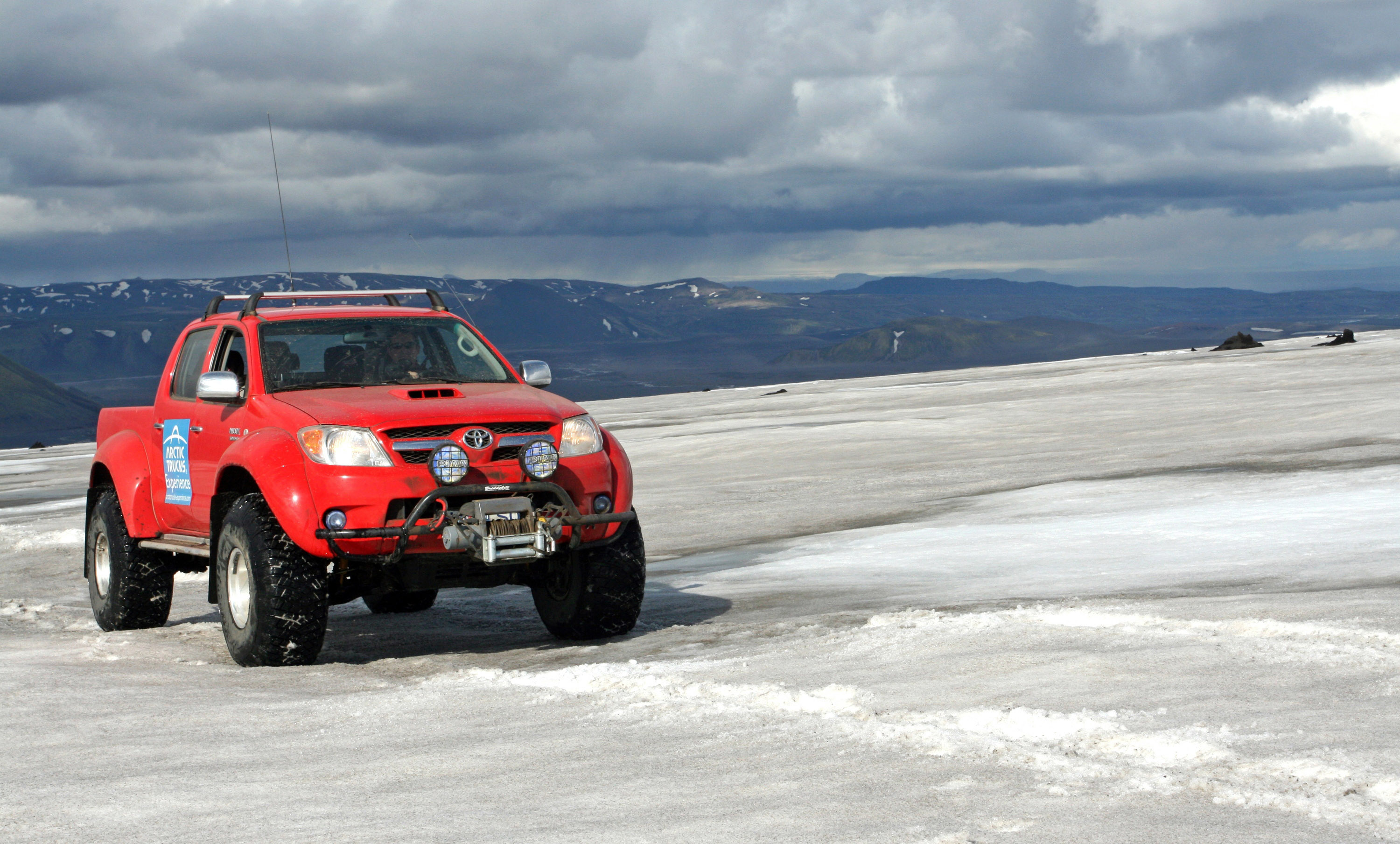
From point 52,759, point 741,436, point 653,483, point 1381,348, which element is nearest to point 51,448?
point 741,436

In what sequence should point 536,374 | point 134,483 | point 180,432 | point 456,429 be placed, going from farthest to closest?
point 134,483
point 180,432
point 536,374
point 456,429

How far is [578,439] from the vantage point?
758cm

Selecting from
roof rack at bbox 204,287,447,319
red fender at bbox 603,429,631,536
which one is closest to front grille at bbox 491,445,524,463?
red fender at bbox 603,429,631,536

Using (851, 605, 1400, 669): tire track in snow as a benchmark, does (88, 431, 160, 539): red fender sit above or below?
above

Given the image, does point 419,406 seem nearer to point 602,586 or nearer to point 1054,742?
point 602,586

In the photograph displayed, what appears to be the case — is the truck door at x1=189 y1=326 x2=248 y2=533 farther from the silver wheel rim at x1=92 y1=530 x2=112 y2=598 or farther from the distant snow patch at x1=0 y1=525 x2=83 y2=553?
the distant snow patch at x1=0 y1=525 x2=83 y2=553

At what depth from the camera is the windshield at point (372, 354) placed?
8109mm

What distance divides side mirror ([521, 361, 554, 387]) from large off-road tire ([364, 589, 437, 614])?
2740 mm

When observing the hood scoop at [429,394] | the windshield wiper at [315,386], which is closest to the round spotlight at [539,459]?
the hood scoop at [429,394]

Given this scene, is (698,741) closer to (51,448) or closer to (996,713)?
(996,713)

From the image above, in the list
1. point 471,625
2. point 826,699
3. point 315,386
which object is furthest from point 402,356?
point 826,699

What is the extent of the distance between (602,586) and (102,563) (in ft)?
13.8

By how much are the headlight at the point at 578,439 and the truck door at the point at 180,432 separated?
2.49 meters

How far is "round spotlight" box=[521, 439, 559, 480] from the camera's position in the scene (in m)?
7.26
